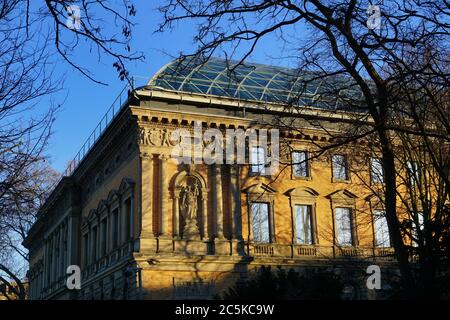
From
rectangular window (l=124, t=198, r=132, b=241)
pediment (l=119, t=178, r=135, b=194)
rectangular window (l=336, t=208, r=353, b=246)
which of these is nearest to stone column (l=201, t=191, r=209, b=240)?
pediment (l=119, t=178, r=135, b=194)

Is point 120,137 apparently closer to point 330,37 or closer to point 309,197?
point 309,197

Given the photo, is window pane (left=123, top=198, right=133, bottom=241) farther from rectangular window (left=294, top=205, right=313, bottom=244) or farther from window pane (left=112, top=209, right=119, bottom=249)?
rectangular window (left=294, top=205, right=313, bottom=244)

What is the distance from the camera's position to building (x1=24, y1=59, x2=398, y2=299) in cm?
2955

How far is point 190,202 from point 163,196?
1481 millimetres

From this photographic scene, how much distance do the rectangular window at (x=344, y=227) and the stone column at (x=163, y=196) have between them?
32.9 feet

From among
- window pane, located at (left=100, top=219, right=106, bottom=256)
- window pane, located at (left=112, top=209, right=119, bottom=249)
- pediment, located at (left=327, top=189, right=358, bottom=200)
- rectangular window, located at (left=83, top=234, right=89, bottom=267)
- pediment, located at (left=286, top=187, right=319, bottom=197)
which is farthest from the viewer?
rectangular window, located at (left=83, top=234, right=89, bottom=267)

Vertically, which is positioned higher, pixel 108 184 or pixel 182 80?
pixel 182 80

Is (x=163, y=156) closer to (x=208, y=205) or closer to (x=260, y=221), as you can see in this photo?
(x=208, y=205)

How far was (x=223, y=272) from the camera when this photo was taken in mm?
30047

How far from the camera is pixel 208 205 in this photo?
31359mm

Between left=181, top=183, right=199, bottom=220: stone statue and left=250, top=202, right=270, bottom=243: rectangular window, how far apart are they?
3242 millimetres

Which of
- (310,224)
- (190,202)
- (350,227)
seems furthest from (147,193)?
(350,227)
